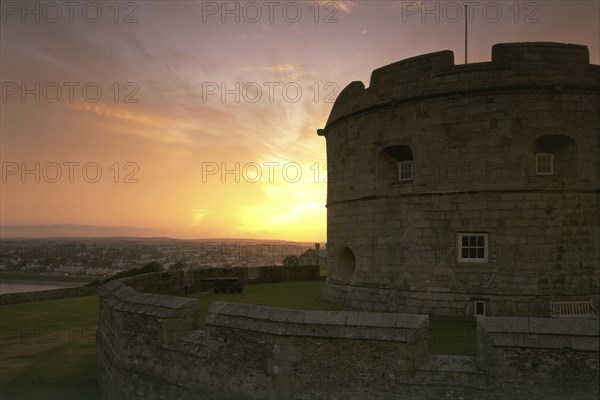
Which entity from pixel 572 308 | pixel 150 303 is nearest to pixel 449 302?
pixel 572 308

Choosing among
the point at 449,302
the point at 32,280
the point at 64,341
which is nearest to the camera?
the point at 449,302

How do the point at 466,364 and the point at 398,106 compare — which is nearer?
the point at 466,364

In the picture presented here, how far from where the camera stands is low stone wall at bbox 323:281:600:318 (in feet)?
35.7

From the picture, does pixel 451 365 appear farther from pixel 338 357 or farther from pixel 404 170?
pixel 404 170

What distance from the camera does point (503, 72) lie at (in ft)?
37.1

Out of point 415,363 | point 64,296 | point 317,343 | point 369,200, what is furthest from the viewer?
point 64,296

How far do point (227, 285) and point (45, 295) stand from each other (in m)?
8.74

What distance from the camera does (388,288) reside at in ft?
40.6

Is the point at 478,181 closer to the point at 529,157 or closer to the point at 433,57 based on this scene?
the point at 529,157

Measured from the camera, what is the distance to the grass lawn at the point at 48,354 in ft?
29.4

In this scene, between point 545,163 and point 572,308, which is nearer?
point 572,308

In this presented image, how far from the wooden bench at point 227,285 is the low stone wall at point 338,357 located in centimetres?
917

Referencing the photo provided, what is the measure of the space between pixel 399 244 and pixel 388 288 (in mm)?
1250

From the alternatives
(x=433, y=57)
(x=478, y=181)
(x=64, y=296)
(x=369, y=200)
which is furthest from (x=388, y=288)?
(x=64, y=296)
